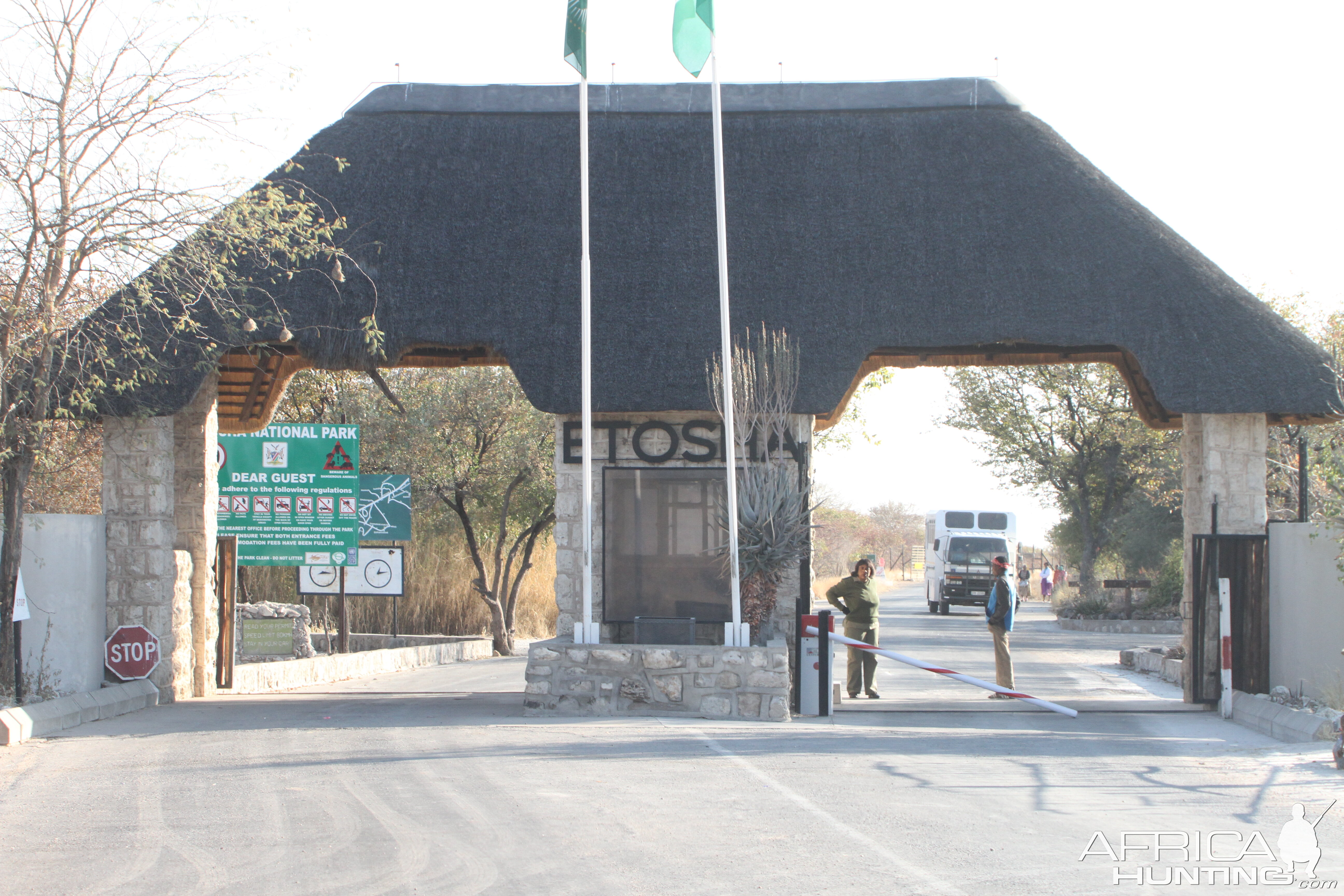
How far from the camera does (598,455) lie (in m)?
14.0

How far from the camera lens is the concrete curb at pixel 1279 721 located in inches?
422

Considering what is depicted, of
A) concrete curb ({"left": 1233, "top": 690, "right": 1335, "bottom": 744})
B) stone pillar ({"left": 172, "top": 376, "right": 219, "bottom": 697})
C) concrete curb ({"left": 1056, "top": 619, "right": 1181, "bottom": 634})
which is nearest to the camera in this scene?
concrete curb ({"left": 1233, "top": 690, "right": 1335, "bottom": 744})

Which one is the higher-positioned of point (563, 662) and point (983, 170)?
point (983, 170)

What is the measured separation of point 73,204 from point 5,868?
6.59 m

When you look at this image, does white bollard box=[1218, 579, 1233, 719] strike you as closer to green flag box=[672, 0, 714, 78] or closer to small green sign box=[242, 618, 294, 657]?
green flag box=[672, 0, 714, 78]

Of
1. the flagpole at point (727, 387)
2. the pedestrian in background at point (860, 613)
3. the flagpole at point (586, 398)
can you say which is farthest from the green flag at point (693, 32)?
the pedestrian in background at point (860, 613)

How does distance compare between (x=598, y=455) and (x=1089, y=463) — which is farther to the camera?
(x=1089, y=463)

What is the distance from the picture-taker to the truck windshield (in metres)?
38.2

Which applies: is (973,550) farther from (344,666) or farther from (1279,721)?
(1279,721)

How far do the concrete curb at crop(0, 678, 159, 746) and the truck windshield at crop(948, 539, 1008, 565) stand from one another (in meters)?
28.5

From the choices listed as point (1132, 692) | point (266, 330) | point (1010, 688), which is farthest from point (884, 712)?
point (266, 330)

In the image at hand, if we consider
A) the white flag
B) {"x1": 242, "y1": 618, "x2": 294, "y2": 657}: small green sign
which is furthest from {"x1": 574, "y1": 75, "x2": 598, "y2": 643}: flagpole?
{"x1": 242, "y1": 618, "x2": 294, "y2": 657}: small green sign

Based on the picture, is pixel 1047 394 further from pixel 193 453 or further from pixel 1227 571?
pixel 193 453

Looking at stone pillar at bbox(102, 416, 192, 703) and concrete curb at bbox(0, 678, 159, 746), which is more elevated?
stone pillar at bbox(102, 416, 192, 703)
